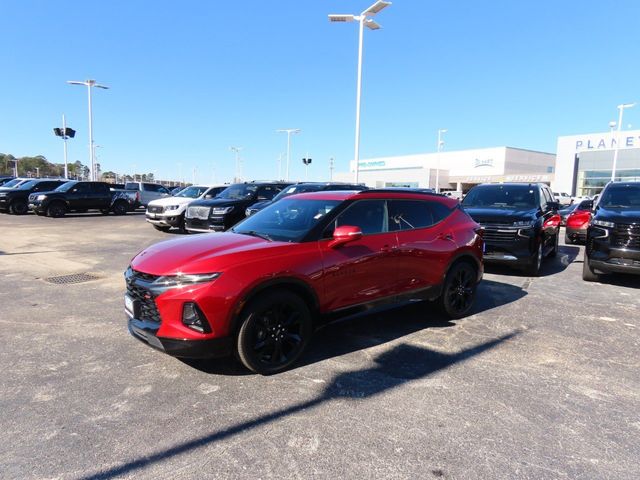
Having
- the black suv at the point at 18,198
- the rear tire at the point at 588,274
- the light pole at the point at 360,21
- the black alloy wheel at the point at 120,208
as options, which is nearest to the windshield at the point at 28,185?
the black suv at the point at 18,198

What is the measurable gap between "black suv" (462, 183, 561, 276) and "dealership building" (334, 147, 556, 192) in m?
71.3

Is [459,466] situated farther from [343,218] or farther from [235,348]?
[343,218]

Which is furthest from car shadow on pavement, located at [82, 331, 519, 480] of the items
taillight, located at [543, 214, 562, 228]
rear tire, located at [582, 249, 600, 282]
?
taillight, located at [543, 214, 562, 228]

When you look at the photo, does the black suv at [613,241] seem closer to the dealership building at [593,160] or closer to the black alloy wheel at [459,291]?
the black alloy wheel at [459,291]

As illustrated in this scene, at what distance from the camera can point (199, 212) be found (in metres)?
13.9

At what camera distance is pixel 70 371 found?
13.4 ft

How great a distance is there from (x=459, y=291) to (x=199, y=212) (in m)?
9.82

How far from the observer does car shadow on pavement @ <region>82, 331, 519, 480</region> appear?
9.25ft

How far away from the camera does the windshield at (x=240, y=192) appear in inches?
598

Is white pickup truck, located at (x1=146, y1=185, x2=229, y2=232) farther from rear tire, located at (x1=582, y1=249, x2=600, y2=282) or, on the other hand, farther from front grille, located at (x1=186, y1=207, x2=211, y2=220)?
rear tire, located at (x1=582, y1=249, x2=600, y2=282)

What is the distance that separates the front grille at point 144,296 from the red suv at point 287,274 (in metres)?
0.01

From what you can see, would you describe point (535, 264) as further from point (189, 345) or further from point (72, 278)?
point (72, 278)

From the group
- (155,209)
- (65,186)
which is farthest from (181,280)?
(65,186)

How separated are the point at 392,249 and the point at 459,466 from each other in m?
2.57
